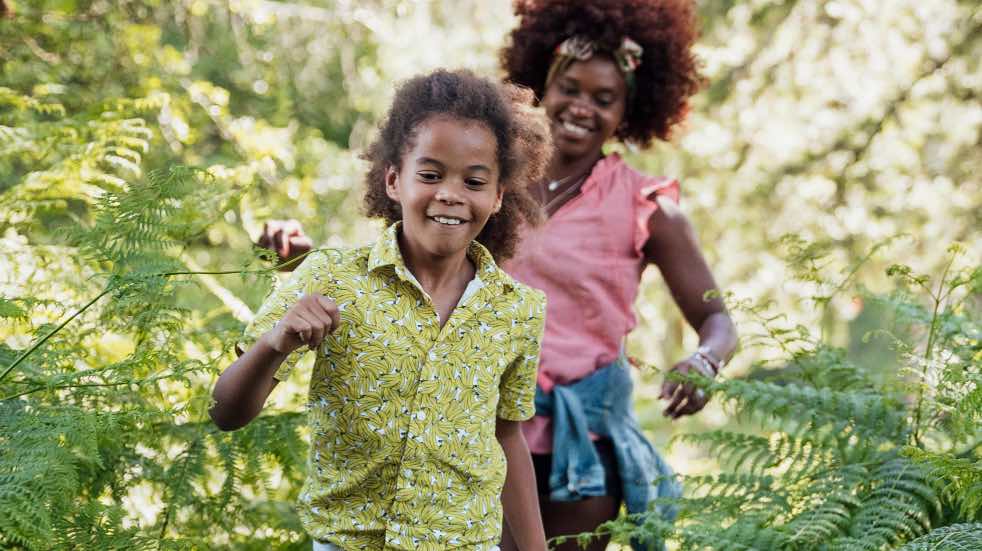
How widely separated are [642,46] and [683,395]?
4.74 ft

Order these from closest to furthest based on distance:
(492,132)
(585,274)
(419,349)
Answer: (419,349), (492,132), (585,274)

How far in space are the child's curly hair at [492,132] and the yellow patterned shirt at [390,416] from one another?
287 millimetres

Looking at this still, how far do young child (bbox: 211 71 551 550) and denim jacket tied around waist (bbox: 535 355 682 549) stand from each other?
673 millimetres

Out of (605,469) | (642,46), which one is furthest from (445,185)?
(642,46)

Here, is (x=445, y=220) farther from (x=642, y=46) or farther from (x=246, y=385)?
(x=642, y=46)

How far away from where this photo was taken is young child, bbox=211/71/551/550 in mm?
2521

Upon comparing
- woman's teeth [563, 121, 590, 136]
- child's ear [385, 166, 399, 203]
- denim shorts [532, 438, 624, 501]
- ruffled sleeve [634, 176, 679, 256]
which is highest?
woman's teeth [563, 121, 590, 136]

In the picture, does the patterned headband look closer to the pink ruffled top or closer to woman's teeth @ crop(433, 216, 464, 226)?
the pink ruffled top

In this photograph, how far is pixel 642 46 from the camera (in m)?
4.20

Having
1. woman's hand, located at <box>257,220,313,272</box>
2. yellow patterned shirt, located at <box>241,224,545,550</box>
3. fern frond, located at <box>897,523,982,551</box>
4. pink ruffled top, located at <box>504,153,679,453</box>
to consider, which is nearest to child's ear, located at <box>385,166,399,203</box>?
yellow patterned shirt, located at <box>241,224,545,550</box>

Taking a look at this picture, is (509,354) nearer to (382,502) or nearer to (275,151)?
(382,502)

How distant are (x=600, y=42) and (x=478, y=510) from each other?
6.35ft

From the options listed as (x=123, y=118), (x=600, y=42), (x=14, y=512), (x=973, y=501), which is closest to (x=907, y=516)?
(x=973, y=501)

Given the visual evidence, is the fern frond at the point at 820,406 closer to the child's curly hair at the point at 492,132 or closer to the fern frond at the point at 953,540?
the fern frond at the point at 953,540
